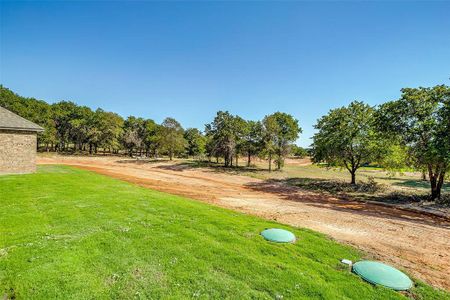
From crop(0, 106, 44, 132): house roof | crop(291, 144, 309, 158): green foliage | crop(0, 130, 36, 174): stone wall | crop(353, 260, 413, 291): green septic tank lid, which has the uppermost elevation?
crop(0, 106, 44, 132): house roof

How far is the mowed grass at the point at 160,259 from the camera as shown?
5363 mm

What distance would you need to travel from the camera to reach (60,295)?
5.01m

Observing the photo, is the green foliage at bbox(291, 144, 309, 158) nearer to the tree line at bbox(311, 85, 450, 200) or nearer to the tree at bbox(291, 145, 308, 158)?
the tree at bbox(291, 145, 308, 158)

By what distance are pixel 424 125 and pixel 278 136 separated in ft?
73.2

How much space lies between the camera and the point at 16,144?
21078mm

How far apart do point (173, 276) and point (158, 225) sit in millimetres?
3760

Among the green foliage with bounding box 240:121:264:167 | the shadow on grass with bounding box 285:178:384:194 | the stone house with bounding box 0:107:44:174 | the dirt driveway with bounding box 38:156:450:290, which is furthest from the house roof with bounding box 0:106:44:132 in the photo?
the green foliage with bounding box 240:121:264:167

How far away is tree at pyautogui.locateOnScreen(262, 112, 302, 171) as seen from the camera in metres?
40.0

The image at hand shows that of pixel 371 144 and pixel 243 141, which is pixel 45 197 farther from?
pixel 243 141

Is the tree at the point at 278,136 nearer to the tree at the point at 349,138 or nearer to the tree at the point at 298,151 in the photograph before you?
the tree at the point at 298,151

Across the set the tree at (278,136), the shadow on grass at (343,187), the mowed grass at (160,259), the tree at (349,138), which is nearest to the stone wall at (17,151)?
the mowed grass at (160,259)

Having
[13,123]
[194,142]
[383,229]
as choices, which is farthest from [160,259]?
[194,142]

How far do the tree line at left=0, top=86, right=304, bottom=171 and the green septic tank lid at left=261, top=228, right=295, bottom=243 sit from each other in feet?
102

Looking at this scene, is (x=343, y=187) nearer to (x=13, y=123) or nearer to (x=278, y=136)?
(x=278, y=136)
